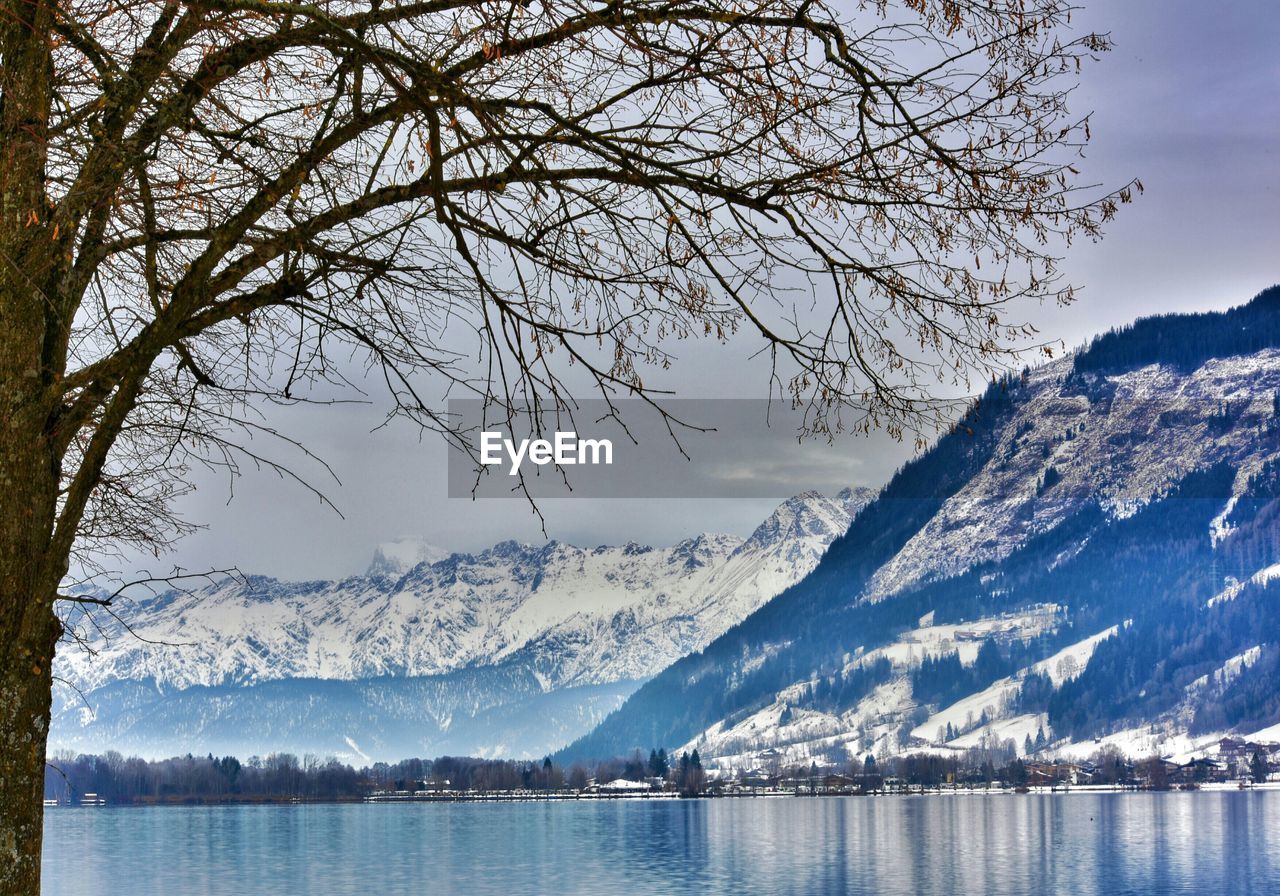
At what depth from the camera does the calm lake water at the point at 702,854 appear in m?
77.1

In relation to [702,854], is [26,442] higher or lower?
higher

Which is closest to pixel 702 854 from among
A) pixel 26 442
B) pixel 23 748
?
pixel 23 748

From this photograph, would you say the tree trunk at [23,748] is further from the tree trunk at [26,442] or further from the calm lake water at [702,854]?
the calm lake water at [702,854]

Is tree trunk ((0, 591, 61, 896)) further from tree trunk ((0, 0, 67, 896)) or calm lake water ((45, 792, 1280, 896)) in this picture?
calm lake water ((45, 792, 1280, 896))

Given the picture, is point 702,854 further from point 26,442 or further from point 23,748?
point 26,442

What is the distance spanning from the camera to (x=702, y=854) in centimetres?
9981

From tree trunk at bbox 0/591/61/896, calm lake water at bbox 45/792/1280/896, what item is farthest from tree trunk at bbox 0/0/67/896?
calm lake water at bbox 45/792/1280/896

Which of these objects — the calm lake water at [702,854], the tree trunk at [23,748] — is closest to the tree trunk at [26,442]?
the tree trunk at [23,748]

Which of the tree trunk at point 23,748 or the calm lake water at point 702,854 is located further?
the calm lake water at point 702,854

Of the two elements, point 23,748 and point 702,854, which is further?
point 702,854

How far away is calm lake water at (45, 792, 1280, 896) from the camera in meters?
77.1

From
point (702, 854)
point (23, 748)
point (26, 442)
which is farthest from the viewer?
point (702, 854)

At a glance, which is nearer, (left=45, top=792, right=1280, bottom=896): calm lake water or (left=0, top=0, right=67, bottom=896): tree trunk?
(left=0, top=0, right=67, bottom=896): tree trunk

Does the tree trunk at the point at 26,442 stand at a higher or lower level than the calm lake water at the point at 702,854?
higher
